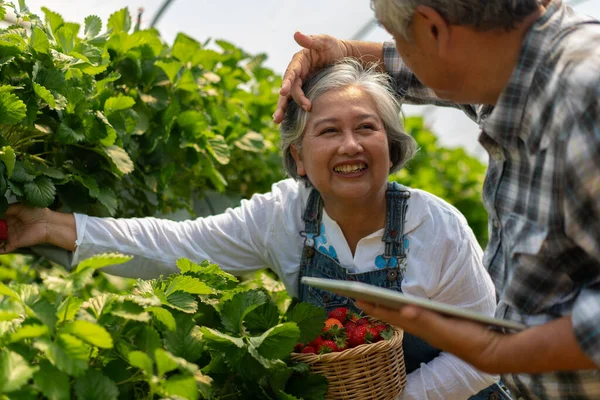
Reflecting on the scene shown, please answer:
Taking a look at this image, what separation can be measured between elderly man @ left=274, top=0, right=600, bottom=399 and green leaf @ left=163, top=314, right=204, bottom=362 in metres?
0.49

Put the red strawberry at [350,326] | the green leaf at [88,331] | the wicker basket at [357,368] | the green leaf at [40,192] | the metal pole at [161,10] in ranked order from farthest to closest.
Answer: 1. the metal pole at [161,10]
2. the green leaf at [40,192]
3. the red strawberry at [350,326]
4. the wicker basket at [357,368]
5. the green leaf at [88,331]

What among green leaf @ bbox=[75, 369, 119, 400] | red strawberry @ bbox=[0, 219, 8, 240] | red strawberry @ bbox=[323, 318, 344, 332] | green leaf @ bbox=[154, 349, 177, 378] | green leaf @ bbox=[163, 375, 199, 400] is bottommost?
red strawberry @ bbox=[323, 318, 344, 332]

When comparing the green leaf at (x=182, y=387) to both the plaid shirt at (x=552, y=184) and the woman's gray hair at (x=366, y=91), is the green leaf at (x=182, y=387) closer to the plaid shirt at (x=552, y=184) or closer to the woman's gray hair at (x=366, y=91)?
the plaid shirt at (x=552, y=184)

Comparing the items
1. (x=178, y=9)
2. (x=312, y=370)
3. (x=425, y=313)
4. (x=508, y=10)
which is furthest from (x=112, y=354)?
(x=178, y=9)

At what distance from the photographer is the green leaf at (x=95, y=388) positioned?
58.3 inches

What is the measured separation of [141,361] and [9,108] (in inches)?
33.2

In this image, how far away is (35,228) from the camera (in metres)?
2.22

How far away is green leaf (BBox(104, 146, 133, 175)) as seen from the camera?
2.28 m

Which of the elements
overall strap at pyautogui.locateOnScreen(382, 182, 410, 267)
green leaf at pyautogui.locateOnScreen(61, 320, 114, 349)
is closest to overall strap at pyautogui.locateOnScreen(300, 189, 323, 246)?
overall strap at pyautogui.locateOnScreen(382, 182, 410, 267)

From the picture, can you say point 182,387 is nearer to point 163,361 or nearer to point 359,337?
point 163,361

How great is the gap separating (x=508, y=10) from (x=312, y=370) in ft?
3.27

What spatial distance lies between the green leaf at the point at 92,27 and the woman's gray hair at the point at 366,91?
0.66m

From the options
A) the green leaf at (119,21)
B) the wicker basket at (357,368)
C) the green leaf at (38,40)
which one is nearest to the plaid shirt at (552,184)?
the wicker basket at (357,368)

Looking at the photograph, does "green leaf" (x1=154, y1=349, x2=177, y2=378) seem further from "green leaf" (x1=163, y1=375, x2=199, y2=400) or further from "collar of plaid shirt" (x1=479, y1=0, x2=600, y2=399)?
"collar of plaid shirt" (x1=479, y1=0, x2=600, y2=399)
